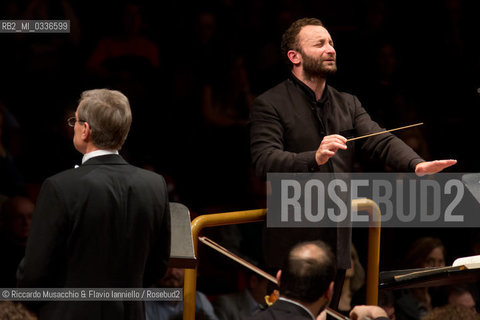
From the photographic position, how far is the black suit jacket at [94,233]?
2385 millimetres

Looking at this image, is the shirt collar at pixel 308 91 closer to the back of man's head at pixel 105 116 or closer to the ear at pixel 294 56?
the ear at pixel 294 56

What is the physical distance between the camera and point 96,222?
244 cm

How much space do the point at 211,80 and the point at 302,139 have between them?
A: 216cm

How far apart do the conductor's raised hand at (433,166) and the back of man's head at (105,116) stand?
3.81 feet

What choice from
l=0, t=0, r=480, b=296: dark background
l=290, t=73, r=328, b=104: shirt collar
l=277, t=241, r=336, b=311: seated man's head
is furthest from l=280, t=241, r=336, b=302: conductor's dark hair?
l=0, t=0, r=480, b=296: dark background

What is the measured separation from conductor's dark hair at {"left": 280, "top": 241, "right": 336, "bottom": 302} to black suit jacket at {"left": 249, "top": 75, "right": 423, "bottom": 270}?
2.53 ft

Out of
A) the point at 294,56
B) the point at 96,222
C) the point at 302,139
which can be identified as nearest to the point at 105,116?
the point at 96,222

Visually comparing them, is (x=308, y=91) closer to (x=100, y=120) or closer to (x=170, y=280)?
(x=100, y=120)

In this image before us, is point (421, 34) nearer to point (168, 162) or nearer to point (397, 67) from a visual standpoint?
point (397, 67)

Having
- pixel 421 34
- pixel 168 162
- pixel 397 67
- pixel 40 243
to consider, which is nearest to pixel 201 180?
pixel 168 162

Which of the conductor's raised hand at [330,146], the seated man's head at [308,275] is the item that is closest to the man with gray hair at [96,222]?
the seated man's head at [308,275]

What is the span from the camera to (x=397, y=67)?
5906 mm

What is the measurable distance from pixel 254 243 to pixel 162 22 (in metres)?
1.77

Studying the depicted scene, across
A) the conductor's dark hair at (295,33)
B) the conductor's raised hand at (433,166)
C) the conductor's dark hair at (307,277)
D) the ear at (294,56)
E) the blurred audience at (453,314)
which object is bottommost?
the blurred audience at (453,314)
